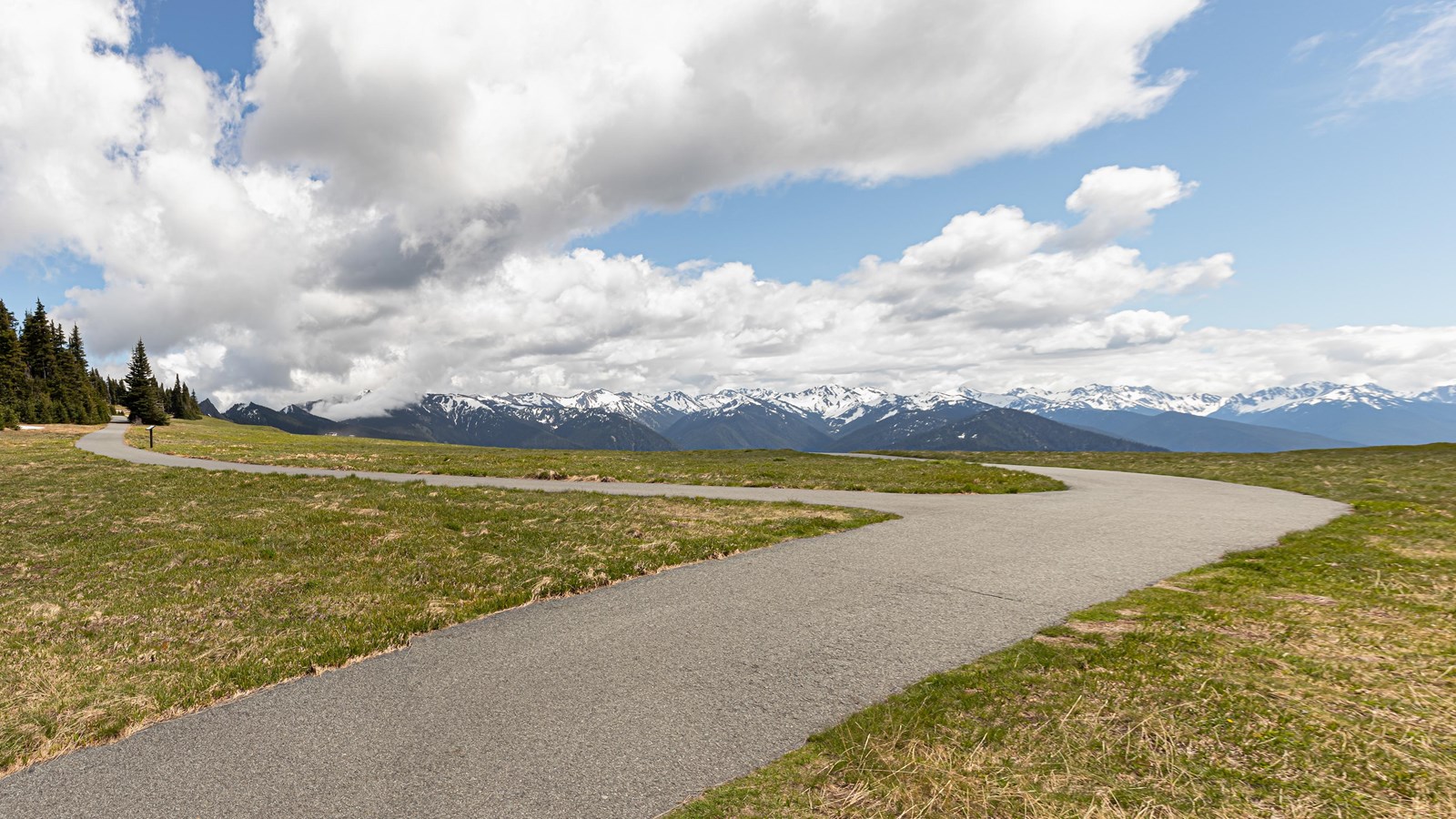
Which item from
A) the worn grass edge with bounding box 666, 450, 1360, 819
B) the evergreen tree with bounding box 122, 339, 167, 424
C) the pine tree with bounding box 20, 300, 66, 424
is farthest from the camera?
the evergreen tree with bounding box 122, 339, 167, 424

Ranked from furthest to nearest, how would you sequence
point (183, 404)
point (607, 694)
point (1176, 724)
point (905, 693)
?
point (183, 404) → point (607, 694) → point (905, 693) → point (1176, 724)

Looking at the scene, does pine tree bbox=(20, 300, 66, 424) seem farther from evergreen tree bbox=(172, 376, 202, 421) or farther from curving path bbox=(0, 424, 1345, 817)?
curving path bbox=(0, 424, 1345, 817)

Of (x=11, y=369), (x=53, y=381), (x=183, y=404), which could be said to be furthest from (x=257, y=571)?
(x=183, y=404)

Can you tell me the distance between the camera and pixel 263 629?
29.8 ft

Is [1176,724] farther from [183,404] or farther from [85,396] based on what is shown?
[183,404]

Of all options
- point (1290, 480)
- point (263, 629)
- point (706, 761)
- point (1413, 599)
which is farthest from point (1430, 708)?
point (1290, 480)

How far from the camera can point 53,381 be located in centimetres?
9344

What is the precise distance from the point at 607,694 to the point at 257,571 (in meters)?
10.6

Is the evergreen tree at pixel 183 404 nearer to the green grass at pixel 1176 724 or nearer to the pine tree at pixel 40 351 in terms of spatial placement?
the pine tree at pixel 40 351

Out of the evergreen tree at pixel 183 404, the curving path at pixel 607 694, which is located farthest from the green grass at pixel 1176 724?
the evergreen tree at pixel 183 404

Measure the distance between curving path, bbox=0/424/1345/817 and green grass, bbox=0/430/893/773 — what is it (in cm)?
78

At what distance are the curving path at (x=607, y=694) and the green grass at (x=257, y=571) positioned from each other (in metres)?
0.78

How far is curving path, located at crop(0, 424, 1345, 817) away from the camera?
5.13m

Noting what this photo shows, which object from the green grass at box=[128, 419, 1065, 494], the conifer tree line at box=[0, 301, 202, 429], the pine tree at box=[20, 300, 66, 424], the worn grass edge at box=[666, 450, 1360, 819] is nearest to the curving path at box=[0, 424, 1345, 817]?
the worn grass edge at box=[666, 450, 1360, 819]
